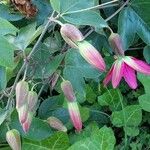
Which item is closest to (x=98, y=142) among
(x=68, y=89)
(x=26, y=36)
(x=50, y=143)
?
(x=50, y=143)

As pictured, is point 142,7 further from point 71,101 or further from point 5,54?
point 5,54

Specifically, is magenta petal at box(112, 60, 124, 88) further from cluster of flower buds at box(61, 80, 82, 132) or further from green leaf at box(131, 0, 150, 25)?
green leaf at box(131, 0, 150, 25)

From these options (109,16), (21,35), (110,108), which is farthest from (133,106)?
(21,35)

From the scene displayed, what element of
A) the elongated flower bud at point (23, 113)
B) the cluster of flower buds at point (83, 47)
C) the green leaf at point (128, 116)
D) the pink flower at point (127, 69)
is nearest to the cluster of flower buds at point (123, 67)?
the pink flower at point (127, 69)

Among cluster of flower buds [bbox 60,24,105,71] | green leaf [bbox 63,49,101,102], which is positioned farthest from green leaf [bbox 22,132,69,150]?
cluster of flower buds [bbox 60,24,105,71]

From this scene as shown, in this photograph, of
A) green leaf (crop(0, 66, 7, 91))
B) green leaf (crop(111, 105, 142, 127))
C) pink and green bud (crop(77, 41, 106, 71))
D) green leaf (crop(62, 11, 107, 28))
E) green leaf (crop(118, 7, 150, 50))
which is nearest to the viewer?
pink and green bud (crop(77, 41, 106, 71))

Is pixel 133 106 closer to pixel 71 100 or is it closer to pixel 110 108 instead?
pixel 110 108
